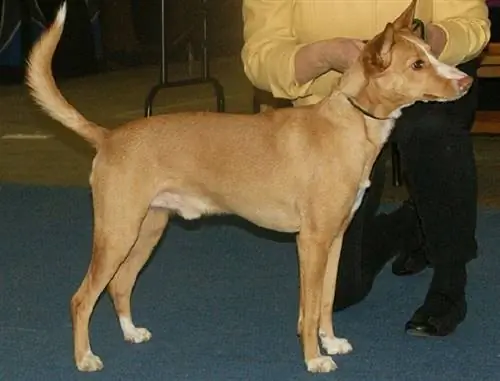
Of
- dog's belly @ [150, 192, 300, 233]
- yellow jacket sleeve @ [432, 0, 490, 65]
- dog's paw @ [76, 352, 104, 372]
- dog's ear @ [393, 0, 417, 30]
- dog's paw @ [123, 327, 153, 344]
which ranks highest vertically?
dog's ear @ [393, 0, 417, 30]

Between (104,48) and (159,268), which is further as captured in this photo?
(104,48)

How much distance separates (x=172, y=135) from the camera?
123 inches

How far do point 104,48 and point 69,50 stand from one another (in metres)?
1.05

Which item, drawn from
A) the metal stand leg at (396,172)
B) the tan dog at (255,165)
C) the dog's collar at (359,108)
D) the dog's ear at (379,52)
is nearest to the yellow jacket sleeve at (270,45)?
the tan dog at (255,165)

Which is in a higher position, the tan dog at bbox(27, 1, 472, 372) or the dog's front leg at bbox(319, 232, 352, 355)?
the tan dog at bbox(27, 1, 472, 372)

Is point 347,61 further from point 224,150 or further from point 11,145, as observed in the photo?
point 11,145

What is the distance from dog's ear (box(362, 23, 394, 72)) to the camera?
9.48 feet

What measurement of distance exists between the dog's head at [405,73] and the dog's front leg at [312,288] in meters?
0.43

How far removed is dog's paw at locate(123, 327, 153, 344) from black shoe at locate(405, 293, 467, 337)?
0.79m

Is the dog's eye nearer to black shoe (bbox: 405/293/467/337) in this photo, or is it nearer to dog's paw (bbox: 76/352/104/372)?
black shoe (bbox: 405/293/467/337)

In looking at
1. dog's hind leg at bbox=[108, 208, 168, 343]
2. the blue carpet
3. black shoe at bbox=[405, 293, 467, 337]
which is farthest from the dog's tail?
black shoe at bbox=[405, 293, 467, 337]

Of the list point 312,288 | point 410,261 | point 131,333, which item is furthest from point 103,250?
point 410,261

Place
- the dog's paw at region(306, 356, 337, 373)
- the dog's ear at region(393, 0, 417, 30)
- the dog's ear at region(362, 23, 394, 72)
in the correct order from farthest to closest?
1. the dog's paw at region(306, 356, 337, 373)
2. the dog's ear at region(393, 0, 417, 30)
3. the dog's ear at region(362, 23, 394, 72)

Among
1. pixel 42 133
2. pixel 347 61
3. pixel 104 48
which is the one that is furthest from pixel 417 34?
pixel 104 48
